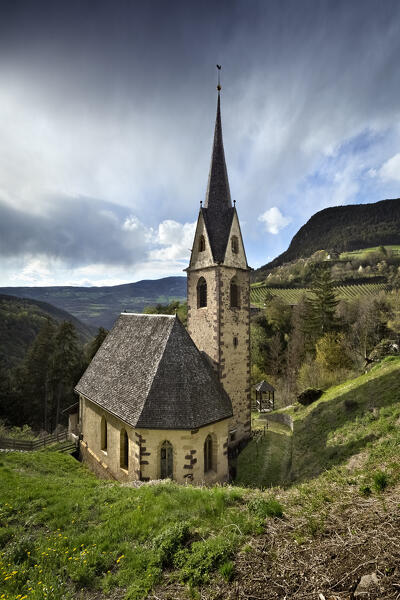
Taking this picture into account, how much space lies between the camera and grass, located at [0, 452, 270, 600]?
4.97 meters

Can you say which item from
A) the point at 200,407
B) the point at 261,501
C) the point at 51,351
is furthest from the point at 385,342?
the point at 51,351

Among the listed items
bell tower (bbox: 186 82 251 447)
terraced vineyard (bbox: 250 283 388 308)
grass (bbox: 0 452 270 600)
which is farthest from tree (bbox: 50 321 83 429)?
terraced vineyard (bbox: 250 283 388 308)

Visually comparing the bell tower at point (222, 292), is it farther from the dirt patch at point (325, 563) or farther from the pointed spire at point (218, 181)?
the dirt patch at point (325, 563)

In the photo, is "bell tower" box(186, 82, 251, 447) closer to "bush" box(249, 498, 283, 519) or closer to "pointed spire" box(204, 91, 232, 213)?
"pointed spire" box(204, 91, 232, 213)

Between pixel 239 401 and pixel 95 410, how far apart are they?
29.2 ft

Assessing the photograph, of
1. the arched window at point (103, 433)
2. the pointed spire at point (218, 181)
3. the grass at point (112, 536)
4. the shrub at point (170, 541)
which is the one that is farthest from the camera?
the pointed spire at point (218, 181)

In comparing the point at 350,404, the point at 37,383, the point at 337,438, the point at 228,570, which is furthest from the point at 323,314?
the point at 37,383

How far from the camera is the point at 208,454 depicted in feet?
44.4

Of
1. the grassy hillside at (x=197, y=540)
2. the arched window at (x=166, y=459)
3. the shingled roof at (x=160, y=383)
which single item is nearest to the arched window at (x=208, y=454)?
the shingled roof at (x=160, y=383)

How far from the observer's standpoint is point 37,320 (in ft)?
241

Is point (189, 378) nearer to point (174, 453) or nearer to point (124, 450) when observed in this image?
point (174, 453)

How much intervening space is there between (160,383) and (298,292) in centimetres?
5693

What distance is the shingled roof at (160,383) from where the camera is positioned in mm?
12492

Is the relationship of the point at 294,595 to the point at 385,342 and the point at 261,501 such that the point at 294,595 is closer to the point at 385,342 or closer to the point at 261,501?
the point at 261,501
